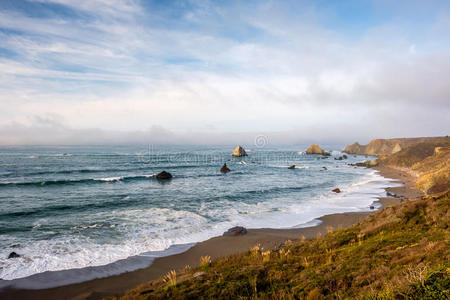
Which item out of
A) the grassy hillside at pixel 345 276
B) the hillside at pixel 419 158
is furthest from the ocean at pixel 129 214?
the hillside at pixel 419 158

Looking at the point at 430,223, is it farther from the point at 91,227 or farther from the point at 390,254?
the point at 91,227

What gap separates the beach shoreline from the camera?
9.23m

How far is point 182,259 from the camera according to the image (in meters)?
12.6

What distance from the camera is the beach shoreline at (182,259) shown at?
9234 mm

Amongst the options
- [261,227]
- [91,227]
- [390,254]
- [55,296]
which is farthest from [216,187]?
[390,254]

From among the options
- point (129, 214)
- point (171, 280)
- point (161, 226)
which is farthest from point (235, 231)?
point (129, 214)

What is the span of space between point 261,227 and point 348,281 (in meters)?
12.7

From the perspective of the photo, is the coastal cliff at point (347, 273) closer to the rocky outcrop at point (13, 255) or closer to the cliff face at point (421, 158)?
the rocky outcrop at point (13, 255)

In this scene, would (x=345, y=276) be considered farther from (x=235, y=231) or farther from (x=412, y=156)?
(x=412, y=156)

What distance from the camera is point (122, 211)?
69.8 ft

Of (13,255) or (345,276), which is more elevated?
(345,276)

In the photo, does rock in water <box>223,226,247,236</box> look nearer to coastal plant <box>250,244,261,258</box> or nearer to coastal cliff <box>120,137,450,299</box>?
coastal plant <box>250,244,261,258</box>

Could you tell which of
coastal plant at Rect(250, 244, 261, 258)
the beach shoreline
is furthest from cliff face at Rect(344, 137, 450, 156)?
coastal plant at Rect(250, 244, 261, 258)

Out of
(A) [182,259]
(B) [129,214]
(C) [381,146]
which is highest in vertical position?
(C) [381,146]
